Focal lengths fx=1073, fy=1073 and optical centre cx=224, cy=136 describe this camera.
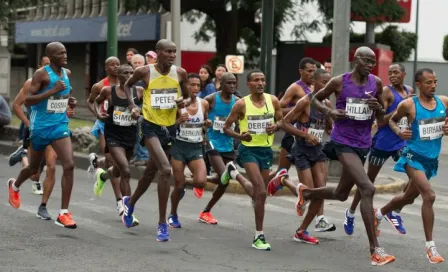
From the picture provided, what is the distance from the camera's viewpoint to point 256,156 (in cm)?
1048

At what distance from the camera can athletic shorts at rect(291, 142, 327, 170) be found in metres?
10.9

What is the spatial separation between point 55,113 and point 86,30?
103ft

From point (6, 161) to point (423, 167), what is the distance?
39.1 feet

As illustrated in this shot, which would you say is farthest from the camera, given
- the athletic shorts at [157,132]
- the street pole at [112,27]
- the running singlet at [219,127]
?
the street pole at [112,27]

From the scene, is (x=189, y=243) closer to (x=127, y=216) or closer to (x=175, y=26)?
(x=127, y=216)

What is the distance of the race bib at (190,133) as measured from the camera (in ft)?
36.6

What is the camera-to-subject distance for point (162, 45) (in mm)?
10562

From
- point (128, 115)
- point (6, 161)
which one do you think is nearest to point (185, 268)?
point (128, 115)

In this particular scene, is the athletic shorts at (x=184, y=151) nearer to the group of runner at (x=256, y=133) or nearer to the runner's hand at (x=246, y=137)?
the group of runner at (x=256, y=133)

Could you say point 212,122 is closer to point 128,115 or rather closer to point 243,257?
point 128,115

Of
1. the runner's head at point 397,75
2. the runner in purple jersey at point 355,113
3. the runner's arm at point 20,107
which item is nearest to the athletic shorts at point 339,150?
the runner in purple jersey at point 355,113


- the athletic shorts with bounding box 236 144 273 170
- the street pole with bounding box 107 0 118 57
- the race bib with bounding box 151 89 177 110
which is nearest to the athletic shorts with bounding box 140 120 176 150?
the race bib with bounding box 151 89 177 110

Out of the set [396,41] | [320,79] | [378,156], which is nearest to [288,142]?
[378,156]

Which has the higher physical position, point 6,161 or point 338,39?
point 338,39
